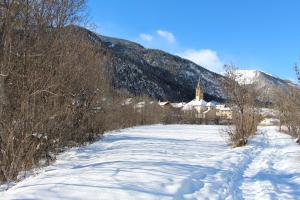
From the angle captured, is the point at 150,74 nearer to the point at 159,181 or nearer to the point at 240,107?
the point at 240,107

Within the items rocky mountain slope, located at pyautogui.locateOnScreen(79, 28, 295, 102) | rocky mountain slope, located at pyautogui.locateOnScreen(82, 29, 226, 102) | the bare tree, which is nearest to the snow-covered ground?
the bare tree

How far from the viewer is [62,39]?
1927 centimetres

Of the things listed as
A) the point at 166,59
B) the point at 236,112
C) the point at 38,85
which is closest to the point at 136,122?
the point at 236,112

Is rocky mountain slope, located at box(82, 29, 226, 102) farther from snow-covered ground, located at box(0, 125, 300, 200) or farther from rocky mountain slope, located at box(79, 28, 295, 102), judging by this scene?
snow-covered ground, located at box(0, 125, 300, 200)

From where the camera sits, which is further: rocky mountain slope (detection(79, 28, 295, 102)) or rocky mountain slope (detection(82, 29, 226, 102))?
rocky mountain slope (detection(82, 29, 226, 102))

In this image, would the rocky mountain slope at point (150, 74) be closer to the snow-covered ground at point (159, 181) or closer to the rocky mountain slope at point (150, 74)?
the rocky mountain slope at point (150, 74)

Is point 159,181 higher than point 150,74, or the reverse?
point 150,74

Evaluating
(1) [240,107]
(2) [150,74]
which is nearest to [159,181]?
(1) [240,107]

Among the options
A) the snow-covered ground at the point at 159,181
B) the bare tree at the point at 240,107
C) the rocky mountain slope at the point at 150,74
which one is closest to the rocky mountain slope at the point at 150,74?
the rocky mountain slope at the point at 150,74

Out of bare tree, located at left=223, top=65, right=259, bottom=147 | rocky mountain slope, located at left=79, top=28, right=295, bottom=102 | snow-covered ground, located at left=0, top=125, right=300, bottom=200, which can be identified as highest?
rocky mountain slope, located at left=79, top=28, right=295, bottom=102

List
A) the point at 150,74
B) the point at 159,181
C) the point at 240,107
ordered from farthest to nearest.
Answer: the point at 150,74, the point at 240,107, the point at 159,181

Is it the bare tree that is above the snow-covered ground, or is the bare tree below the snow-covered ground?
above

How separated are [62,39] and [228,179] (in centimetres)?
1003

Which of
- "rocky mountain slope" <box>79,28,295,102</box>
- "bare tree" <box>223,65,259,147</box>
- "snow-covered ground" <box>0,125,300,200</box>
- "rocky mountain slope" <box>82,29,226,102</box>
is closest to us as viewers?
"snow-covered ground" <box>0,125,300,200</box>
